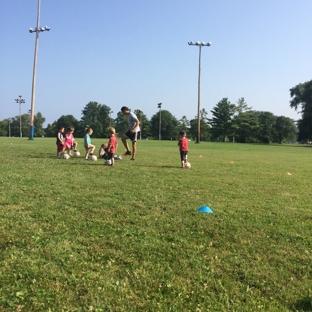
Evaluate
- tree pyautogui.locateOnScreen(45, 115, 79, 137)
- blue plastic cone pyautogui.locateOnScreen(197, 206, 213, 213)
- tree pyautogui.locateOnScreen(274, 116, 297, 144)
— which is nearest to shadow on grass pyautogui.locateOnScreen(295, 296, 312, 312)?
blue plastic cone pyautogui.locateOnScreen(197, 206, 213, 213)

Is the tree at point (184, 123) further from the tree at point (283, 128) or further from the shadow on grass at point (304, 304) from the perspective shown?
the shadow on grass at point (304, 304)

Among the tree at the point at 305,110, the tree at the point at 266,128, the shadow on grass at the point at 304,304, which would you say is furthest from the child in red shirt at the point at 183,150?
the tree at the point at 266,128

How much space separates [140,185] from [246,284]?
171 inches

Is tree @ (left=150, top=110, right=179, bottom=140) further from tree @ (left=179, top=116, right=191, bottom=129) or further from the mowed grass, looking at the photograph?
the mowed grass

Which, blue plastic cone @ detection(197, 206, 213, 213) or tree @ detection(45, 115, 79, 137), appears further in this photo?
tree @ detection(45, 115, 79, 137)

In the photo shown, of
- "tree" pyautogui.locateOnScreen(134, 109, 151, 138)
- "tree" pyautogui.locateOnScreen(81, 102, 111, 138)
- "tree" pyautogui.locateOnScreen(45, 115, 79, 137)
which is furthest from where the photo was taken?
"tree" pyautogui.locateOnScreen(81, 102, 111, 138)

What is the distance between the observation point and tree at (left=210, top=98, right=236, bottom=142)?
310 feet

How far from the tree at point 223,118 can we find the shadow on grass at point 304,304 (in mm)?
93774

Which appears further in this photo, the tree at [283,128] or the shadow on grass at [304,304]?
the tree at [283,128]

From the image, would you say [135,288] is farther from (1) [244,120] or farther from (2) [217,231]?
(1) [244,120]

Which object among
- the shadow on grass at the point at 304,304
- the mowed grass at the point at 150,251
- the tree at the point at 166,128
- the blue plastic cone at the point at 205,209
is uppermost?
the tree at the point at 166,128

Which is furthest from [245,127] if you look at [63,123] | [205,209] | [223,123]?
[205,209]

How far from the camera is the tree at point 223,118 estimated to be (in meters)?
94.6

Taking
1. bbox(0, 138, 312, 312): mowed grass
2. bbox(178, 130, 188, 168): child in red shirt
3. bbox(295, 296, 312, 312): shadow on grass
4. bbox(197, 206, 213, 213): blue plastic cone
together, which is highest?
bbox(178, 130, 188, 168): child in red shirt
